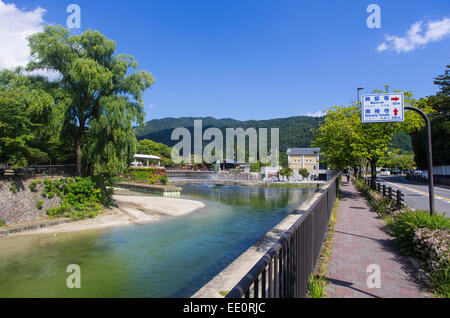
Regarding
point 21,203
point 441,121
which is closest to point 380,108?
point 21,203

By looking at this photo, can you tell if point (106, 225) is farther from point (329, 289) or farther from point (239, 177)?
point (239, 177)

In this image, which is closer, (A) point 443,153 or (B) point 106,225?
(B) point 106,225

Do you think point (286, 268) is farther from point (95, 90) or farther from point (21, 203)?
point (95, 90)

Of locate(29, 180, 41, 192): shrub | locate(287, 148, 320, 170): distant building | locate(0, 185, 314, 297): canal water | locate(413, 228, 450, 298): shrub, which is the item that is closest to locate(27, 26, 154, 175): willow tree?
locate(29, 180, 41, 192): shrub

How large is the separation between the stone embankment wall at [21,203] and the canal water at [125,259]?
1909 mm

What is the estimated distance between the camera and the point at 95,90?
16031 mm

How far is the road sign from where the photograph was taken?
726 cm

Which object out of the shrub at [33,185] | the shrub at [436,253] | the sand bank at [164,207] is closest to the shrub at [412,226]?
the shrub at [436,253]

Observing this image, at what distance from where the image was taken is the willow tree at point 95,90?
49.5ft

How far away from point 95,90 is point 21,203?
7.18 meters

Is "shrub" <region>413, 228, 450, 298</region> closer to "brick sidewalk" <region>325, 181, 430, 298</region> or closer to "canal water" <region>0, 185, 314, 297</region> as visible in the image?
"brick sidewalk" <region>325, 181, 430, 298</region>
